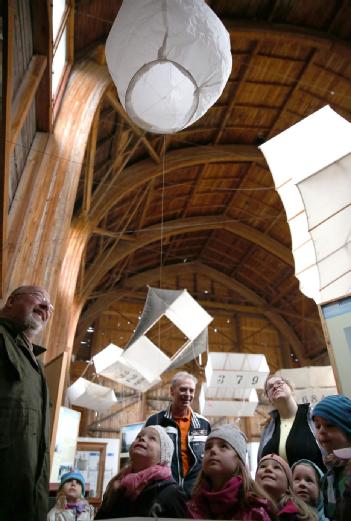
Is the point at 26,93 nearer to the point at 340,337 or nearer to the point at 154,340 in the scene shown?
the point at 340,337

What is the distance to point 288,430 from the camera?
98.0 inches

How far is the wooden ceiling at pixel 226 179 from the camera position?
826cm

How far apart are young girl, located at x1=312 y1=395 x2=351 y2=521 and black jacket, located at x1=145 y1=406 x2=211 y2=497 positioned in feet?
3.27

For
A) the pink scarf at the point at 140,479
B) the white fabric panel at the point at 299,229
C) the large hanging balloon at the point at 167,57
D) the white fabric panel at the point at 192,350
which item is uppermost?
the white fabric panel at the point at 192,350

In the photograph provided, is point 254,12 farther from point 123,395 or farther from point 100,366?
point 123,395

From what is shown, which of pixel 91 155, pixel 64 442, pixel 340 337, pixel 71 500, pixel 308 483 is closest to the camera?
pixel 308 483

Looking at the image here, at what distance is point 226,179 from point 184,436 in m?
10.9

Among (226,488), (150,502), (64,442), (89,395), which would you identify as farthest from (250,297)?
(150,502)

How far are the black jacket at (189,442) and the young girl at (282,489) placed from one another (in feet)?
1.71

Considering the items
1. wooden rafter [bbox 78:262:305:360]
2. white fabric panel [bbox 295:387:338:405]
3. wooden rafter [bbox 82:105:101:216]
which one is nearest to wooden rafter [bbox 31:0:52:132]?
wooden rafter [bbox 82:105:101:216]

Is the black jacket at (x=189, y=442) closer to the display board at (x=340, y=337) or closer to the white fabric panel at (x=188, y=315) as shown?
the display board at (x=340, y=337)

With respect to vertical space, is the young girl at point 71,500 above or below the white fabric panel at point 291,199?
below

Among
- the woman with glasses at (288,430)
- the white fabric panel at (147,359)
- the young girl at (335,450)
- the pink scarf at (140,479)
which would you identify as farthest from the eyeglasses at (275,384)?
the white fabric panel at (147,359)

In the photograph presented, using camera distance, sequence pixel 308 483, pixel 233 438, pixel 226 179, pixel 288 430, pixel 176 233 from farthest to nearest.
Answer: pixel 176 233, pixel 226 179, pixel 288 430, pixel 308 483, pixel 233 438
